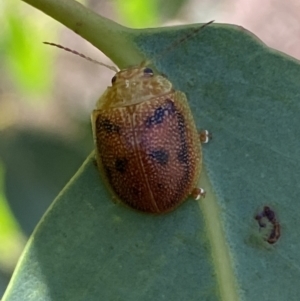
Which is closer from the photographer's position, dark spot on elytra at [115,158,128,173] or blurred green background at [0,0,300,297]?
dark spot on elytra at [115,158,128,173]

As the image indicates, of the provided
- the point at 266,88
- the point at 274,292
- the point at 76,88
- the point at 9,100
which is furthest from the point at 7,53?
the point at 274,292

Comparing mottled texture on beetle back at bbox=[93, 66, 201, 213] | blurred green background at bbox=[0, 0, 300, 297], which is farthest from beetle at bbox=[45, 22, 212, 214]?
blurred green background at bbox=[0, 0, 300, 297]

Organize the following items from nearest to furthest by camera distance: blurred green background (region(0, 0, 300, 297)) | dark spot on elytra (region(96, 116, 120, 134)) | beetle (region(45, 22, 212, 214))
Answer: beetle (region(45, 22, 212, 214)) < dark spot on elytra (region(96, 116, 120, 134)) < blurred green background (region(0, 0, 300, 297))

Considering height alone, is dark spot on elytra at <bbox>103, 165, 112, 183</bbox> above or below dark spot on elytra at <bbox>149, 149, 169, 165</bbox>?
below

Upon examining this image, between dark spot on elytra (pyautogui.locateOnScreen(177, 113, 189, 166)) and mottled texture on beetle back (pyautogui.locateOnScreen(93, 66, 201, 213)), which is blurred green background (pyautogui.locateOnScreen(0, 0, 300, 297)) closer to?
mottled texture on beetle back (pyautogui.locateOnScreen(93, 66, 201, 213))

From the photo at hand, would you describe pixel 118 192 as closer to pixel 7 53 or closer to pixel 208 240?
pixel 208 240

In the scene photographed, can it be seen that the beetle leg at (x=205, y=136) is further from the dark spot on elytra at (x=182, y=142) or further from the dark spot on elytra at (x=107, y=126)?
the dark spot on elytra at (x=107, y=126)

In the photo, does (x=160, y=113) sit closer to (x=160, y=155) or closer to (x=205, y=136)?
(x=160, y=155)

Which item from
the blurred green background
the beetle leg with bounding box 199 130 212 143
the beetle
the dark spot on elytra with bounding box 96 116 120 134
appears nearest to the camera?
the beetle leg with bounding box 199 130 212 143
